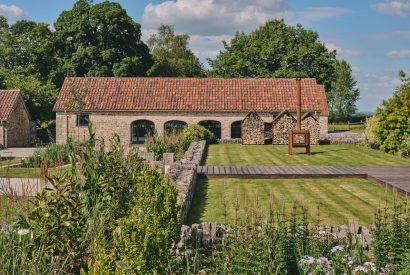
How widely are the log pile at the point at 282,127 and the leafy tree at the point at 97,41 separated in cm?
1778

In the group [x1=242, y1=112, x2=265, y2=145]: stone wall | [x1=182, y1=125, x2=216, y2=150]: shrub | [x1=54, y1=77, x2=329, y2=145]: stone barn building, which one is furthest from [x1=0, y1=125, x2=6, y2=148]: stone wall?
[x1=242, y1=112, x2=265, y2=145]: stone wall

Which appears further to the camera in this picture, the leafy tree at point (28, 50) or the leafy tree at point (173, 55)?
the leafy tree at point (173, 55)

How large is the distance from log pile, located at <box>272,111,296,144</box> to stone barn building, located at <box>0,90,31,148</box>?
17.6m

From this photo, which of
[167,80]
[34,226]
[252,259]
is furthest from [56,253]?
[167,80]

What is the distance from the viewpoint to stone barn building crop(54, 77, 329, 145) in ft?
109

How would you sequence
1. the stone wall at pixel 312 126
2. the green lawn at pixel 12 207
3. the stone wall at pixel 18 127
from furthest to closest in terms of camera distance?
the stone wall at pixel 18 127, the stone wall at pixel 312 126, the green lawn at pixel 12 207

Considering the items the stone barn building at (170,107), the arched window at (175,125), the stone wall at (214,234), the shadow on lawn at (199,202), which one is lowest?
the shadow on lawn at (199,202)

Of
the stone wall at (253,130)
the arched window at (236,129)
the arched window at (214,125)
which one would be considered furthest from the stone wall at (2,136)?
the stone wall at (253,130)

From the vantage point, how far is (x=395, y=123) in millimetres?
24281

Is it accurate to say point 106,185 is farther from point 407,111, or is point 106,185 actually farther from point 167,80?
point 167,80

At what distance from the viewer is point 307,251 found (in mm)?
6605

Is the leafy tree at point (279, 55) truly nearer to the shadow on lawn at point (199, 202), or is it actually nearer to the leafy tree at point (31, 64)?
the leafy tree at point (31, 64)

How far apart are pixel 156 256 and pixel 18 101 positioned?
3280 centimetres

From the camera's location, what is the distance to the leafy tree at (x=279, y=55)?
49.0m
